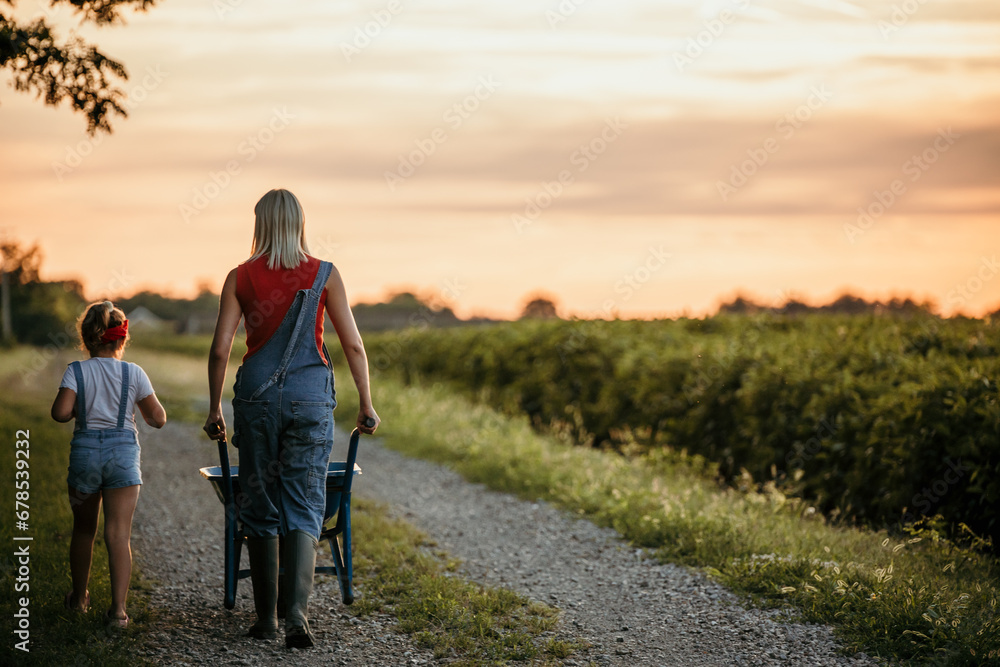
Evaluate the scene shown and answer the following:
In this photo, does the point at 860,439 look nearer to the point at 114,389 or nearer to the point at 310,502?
the point at 310,502

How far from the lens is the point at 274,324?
4230 millimetres

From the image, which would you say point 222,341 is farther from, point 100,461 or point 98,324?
point 100,461

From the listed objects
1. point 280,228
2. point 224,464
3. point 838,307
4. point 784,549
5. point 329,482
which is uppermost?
point 838,307

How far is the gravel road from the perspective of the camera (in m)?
4.45

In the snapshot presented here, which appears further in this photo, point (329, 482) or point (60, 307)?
point (60, 307)

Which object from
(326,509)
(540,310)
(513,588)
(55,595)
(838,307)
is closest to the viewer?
(326,509)

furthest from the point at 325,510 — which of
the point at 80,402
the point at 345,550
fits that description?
the point at 80,402

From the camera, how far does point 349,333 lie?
441 cm

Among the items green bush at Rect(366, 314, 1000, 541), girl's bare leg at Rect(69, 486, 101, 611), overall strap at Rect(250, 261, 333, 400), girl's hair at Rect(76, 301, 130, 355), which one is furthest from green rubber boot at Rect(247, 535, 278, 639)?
green bush at Rect(366, 314, 1000, 541)

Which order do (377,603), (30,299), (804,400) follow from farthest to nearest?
(30,299)
(804,400)
(377,603)

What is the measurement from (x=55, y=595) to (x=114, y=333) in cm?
174

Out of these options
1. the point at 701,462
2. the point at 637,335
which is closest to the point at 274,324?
the point at 701,462

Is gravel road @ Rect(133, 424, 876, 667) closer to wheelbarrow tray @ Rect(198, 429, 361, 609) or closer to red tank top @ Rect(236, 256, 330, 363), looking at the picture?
wheelbarrow tray @ Rect(198, 429, 361, 609)

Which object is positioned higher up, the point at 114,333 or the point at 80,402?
the point at 114,333
